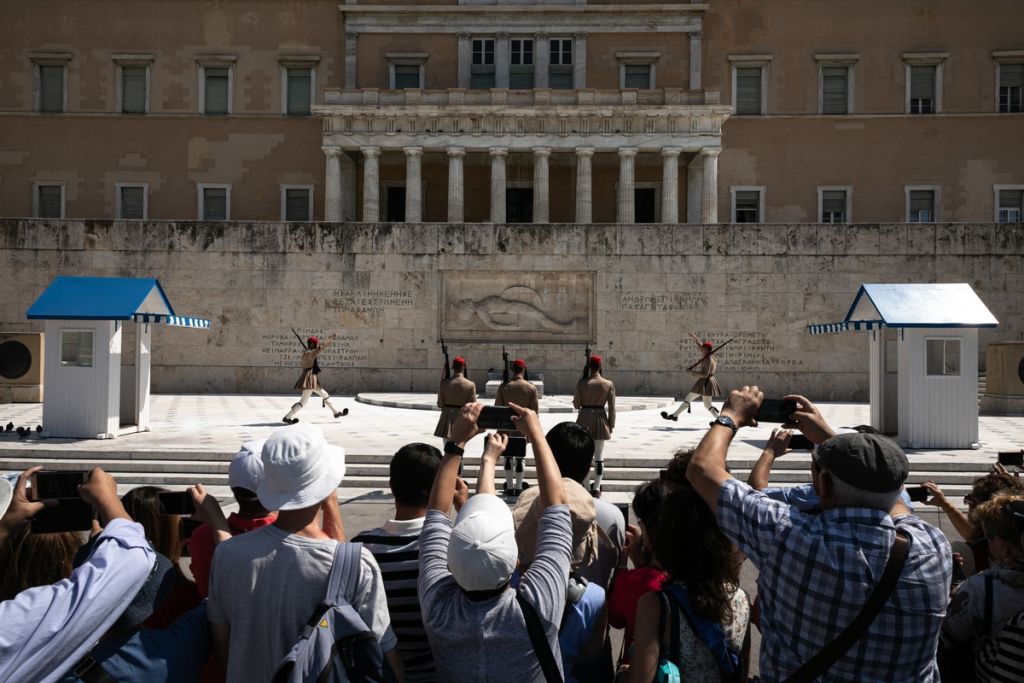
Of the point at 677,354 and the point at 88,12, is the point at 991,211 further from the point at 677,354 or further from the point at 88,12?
the point at 88,12

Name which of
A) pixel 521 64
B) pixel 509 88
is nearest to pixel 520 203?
pixel 509 88

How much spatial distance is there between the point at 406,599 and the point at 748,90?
3714 centimetres

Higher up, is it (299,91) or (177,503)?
(299,91)

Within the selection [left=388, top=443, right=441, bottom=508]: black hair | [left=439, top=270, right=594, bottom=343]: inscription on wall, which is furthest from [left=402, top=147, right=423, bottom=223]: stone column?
[left=388, top=443, right=441, bottom=508]: black hair

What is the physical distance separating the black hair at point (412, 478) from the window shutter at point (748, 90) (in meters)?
36.3

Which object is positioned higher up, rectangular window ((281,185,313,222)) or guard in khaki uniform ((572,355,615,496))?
rectangular window ((281,185,313,222))

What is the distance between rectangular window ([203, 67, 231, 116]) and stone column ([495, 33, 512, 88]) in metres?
11.9

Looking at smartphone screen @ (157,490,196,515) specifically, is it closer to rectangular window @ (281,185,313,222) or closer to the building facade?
the building facade

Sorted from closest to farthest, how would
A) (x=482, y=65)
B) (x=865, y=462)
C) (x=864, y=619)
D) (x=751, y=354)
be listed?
(x=864, y=619)
(x=865, y=462)
(x=751, y=354)
(x=482, y=65)

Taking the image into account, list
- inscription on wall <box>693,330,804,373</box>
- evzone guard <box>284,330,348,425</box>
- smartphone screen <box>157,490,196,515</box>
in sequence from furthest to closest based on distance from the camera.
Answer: inscription on wall <box>693,330,804,373</box> → evzone guard <box>284,330,348,425</box> → smartphone screen <box>157,490,196,515</box>

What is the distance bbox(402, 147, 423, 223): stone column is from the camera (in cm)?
3272

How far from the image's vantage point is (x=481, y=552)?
2.53m

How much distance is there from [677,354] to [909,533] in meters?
20.5

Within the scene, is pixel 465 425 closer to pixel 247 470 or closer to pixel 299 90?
pixel 247 470
